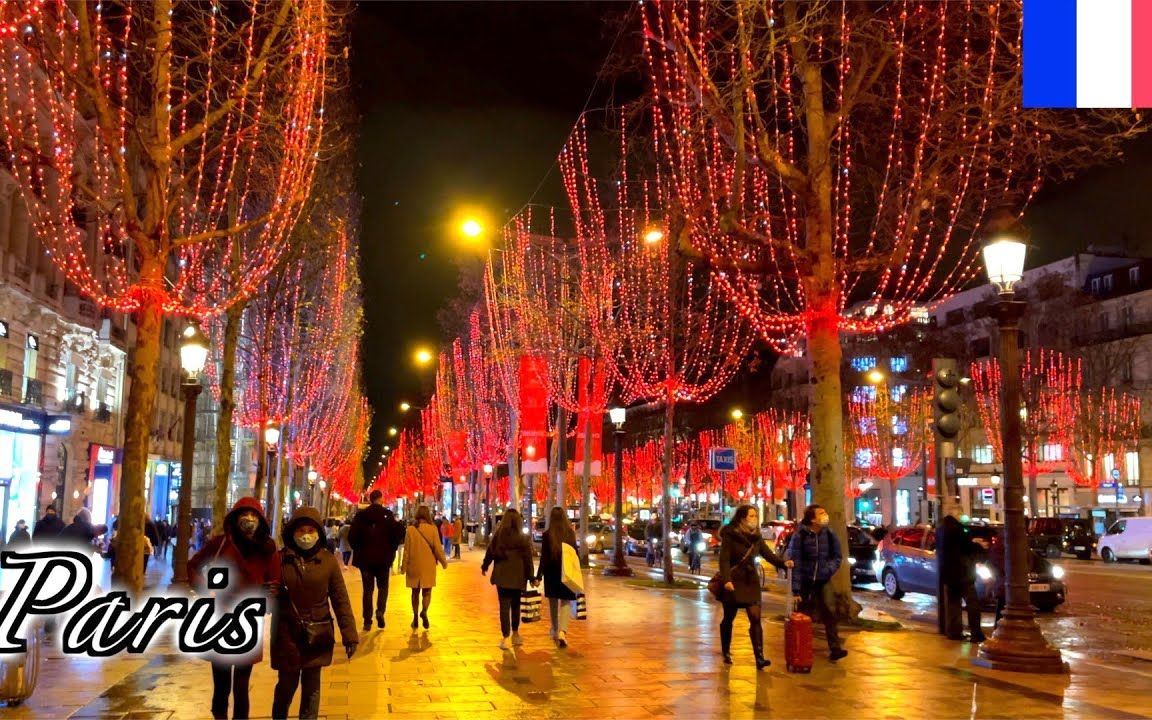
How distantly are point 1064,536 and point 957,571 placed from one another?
3641 centimetres

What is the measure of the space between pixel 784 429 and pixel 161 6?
5868 cm

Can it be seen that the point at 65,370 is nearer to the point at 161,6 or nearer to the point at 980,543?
the point at 161,6

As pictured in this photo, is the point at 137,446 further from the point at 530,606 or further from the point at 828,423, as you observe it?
the point at 828,423

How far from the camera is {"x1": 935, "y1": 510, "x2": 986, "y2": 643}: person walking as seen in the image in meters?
14.2

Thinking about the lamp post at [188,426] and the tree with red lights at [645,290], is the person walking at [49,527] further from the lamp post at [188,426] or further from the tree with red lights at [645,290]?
the tree with red lights at [645,290]

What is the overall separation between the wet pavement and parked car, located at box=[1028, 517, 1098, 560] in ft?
105

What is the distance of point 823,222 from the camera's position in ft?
52.9

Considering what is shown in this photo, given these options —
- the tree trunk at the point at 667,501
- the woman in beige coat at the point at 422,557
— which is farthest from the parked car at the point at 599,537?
the woman in beige coat at the point at 422,557

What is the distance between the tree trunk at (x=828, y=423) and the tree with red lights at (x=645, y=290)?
7.70 m

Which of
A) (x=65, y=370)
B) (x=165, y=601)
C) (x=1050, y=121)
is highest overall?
(x=1050, y=121)

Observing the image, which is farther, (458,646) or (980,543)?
(980,543)

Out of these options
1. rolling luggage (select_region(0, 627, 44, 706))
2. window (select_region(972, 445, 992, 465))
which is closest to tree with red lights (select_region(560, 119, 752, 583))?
rolling luggage (select_region(0, 627, 44, 706))

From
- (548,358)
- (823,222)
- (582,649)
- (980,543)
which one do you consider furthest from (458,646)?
(548,358)

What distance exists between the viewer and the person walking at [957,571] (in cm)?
1424
